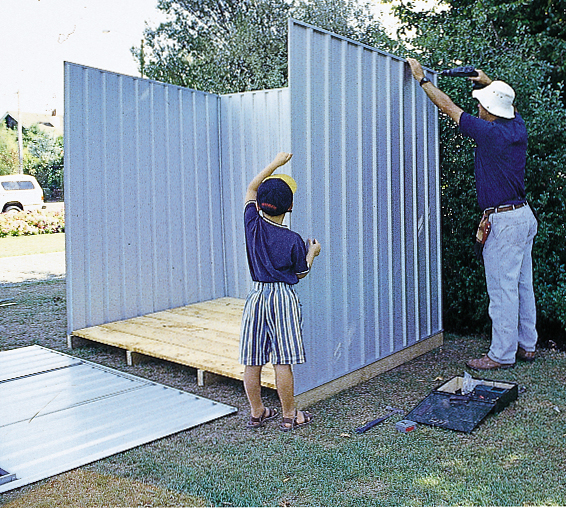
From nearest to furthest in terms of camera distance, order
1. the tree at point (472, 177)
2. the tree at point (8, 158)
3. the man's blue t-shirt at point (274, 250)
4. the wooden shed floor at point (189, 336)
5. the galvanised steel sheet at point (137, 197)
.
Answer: the man's blue t-shirt at point (274, 250) → the wooden shed floor at point (189, 336) → the tree at point (472, 177) → the galvanised steel sheet at point (137, 197) → the tree at point (8, 158)

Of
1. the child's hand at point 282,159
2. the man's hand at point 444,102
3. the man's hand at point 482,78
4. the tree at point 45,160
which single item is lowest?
the child's hand at point 282,159

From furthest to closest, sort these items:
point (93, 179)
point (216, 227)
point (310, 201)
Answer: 1. point (216, 227)
2. point (93, 179)
3. point (310, 201)

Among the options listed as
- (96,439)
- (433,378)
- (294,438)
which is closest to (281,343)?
(294,438)

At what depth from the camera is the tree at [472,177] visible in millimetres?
5613

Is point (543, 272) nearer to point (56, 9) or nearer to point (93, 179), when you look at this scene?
point (93, 179)

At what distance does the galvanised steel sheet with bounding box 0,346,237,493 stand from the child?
0.63m

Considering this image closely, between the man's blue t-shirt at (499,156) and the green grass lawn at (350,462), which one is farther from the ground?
the man's blue t-shirt at (499,156)

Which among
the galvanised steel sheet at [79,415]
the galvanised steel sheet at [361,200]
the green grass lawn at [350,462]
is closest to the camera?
the green grass lawn at [350,462]

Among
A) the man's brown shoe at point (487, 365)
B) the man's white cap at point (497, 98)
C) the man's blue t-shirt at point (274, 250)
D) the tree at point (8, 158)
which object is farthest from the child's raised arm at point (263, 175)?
the tree at point (8, 158)

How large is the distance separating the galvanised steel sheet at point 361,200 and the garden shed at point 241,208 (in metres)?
0.01

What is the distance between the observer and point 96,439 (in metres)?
3.91

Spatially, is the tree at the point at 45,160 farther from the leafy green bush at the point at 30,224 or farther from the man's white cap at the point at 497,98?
the man's white cap at the point at 497,98

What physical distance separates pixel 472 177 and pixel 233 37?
29.7 feet

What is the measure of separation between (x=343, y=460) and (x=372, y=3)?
11.7 metres
